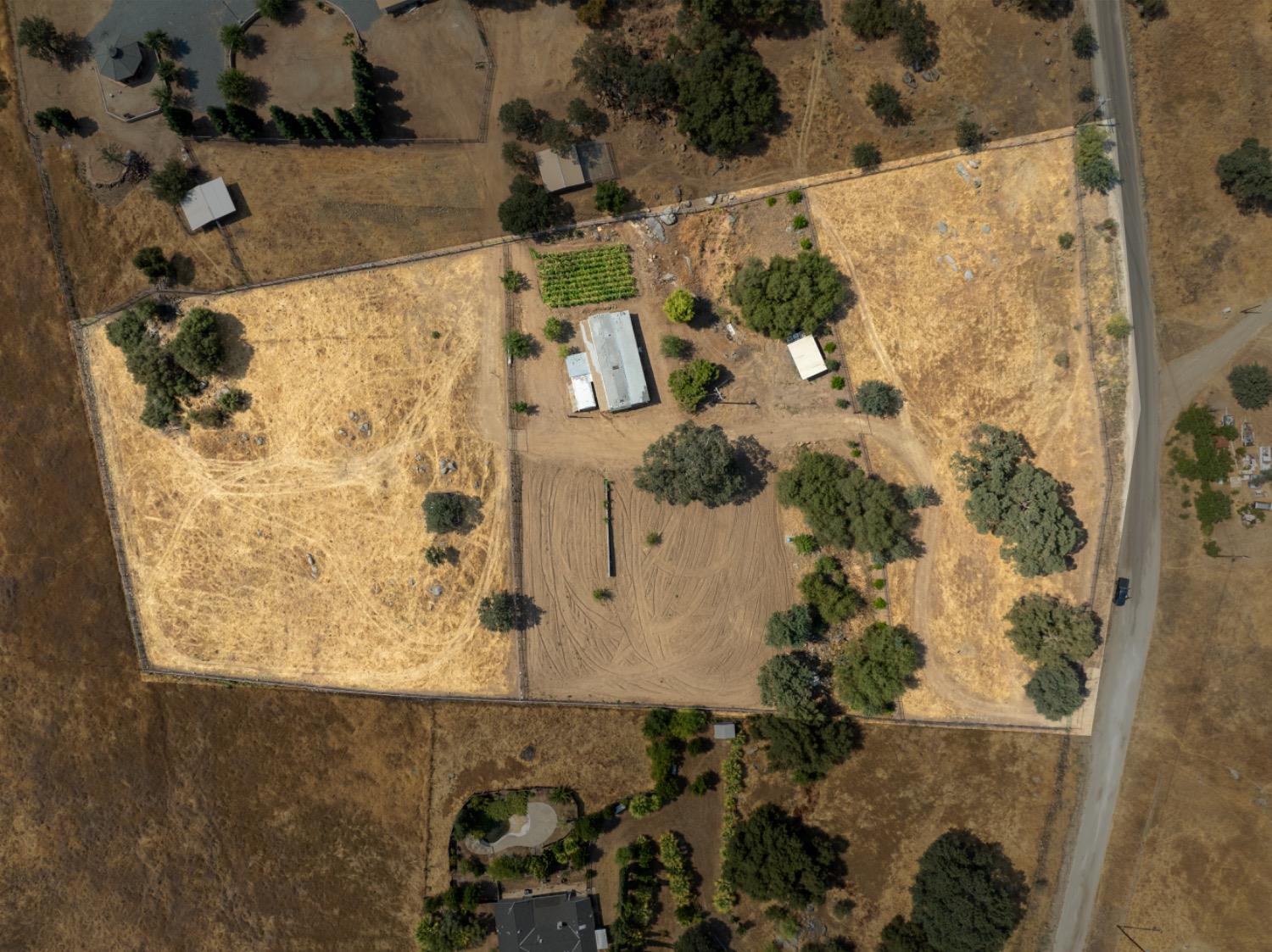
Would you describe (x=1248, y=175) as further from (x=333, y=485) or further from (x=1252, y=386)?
(x=333, y=485)

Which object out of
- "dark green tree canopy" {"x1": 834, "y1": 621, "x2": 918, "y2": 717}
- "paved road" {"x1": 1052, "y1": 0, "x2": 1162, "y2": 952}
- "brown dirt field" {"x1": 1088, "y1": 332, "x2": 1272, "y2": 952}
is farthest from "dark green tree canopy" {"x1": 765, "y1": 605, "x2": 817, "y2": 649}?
"brown dirt field" {"x1": 1088, "y1": 332, "x2": 1272, "y2": 952}

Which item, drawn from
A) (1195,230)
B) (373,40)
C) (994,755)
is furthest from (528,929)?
(1195,230)

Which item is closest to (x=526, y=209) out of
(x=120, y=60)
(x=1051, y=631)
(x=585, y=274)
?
(x=585, y=274)

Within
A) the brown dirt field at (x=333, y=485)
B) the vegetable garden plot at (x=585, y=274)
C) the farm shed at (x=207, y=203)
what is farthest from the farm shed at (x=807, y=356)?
the farm shed at (x=207, y=203)

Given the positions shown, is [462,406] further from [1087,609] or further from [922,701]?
[1087,609]

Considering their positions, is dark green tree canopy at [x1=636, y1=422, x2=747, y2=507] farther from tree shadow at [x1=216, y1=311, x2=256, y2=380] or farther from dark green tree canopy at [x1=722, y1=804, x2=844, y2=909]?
tree shadow at [x1=216, y1=311, x2=256, y2=380]
